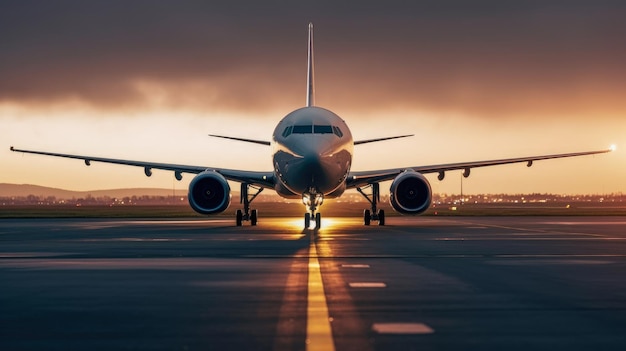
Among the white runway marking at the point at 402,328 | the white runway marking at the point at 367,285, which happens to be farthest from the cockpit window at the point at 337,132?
the white runway marking at the point at 402,328

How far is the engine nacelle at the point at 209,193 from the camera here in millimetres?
33969

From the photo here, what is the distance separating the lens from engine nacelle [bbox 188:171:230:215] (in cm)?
3397

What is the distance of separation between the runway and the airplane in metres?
12.4

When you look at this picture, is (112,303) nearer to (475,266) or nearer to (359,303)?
(359,303)

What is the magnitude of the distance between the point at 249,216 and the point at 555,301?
28910mm

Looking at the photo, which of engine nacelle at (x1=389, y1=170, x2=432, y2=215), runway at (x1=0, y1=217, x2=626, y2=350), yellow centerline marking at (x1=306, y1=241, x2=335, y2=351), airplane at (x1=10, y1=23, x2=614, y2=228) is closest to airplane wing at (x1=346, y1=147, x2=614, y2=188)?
airplane at (x1=10, y1=23, x2=614, y2=228)

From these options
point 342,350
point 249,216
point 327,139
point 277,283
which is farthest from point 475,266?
point 249,216

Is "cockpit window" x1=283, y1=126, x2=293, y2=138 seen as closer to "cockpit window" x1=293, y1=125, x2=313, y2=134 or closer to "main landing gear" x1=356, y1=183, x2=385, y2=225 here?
"cockpit window" x1=293, y1=125, x2=313, y2=134

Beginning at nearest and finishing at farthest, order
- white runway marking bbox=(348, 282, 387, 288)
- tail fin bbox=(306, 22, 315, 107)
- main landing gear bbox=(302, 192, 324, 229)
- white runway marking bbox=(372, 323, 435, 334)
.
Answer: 1. white runway marking bbox=(372, 323, 435, 334)
2. white runway marking bbox=(348, 282, 387, 288)
3. main landing gear bbox=(302, 192, 324, 229)
4. tail fin bbox=(306, 22, 315, 107)

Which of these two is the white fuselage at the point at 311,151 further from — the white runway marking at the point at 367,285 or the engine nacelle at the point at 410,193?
the white runway marking at the point at 367,285

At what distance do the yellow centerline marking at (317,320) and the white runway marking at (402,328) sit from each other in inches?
17.1

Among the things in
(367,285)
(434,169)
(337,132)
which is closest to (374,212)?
(434,169)

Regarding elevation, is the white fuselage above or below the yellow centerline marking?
above

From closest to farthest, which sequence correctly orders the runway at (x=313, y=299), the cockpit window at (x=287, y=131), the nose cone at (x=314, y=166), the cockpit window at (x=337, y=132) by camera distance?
the runway at (x=313, y=299), the nose cone at (x=314, y=166), the cockpit window at (x=287, y=131), the cockpit window at (x=337, y=132)
